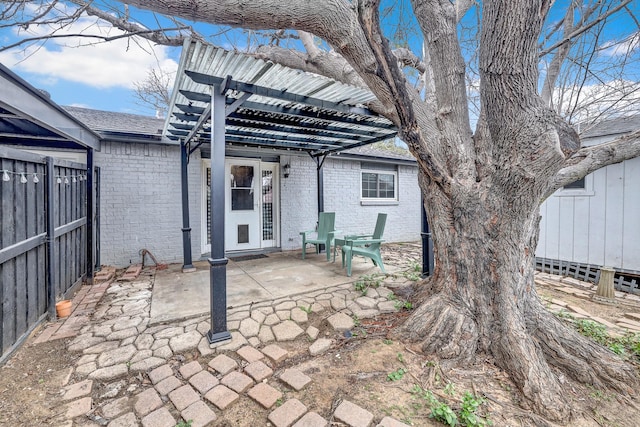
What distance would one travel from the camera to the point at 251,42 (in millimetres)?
5613

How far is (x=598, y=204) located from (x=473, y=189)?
458cm

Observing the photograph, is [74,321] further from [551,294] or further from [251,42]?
[551,294]

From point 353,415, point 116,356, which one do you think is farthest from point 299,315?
point 116,356

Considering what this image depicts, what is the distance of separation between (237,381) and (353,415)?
91 cm

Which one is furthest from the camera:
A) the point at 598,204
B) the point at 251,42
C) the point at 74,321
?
the point at 251,42

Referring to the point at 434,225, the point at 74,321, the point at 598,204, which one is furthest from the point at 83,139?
the point at 598,204

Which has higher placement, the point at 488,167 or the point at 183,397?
the point at 488,167

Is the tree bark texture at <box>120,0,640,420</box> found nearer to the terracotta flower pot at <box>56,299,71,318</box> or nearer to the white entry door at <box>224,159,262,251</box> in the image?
the terracotta flower pot at <box>56,299,71,318</box>

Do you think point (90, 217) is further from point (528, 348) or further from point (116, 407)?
point (528, 348)

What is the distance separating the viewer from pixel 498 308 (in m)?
2.41

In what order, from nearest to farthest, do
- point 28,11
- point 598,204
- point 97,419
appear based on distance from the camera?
point 97,419 < point 28,11 < point 598,204

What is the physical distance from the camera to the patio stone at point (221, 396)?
1856mm

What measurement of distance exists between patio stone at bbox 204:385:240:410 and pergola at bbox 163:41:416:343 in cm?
67

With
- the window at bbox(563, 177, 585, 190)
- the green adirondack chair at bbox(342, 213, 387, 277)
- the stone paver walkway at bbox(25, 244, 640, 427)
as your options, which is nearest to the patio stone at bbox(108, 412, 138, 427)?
the stone paver walkway at bbox(25, 244, 640, 427)
